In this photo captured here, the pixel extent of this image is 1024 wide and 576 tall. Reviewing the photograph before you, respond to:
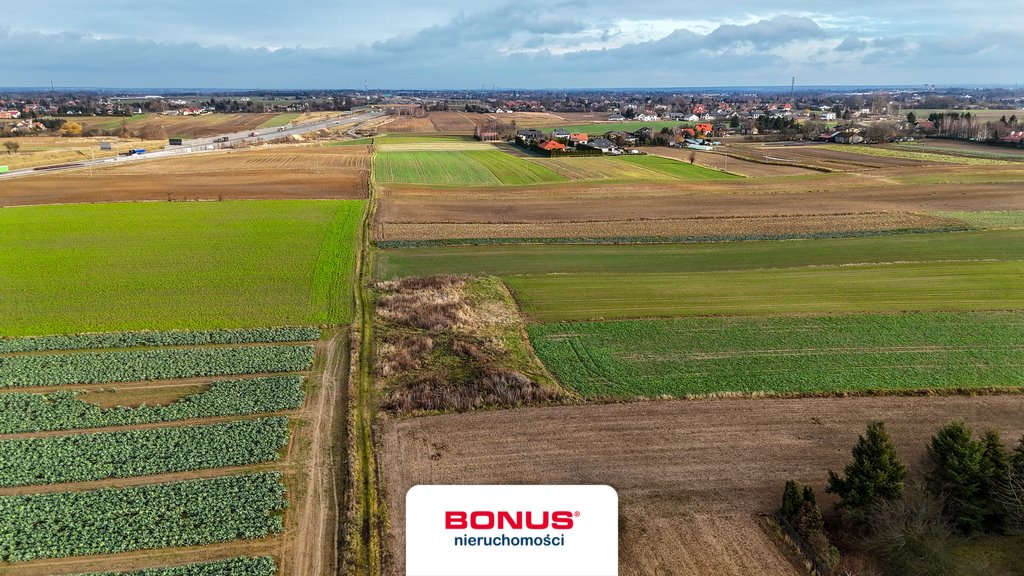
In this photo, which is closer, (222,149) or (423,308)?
(423,308)

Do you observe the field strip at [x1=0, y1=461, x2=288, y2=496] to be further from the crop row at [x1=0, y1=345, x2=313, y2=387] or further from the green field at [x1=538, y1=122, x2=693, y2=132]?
the green field at [x1=538, y1=122, x2=693, y2=132]

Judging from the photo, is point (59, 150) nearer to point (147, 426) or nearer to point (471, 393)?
point (147, 426)

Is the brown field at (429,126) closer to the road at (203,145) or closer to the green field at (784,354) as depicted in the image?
the road at (203,145)

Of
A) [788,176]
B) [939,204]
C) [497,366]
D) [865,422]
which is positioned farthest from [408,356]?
[788,176]

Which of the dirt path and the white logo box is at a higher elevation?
the white logo box

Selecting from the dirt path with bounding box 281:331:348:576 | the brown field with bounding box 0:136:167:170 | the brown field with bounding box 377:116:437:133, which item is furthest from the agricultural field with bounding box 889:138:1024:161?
the brown field with bounding box 0:136:167:170

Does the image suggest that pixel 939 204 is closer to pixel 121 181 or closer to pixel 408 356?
pixel 408 356

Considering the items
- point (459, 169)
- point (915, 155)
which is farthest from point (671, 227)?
point (915, 155)
